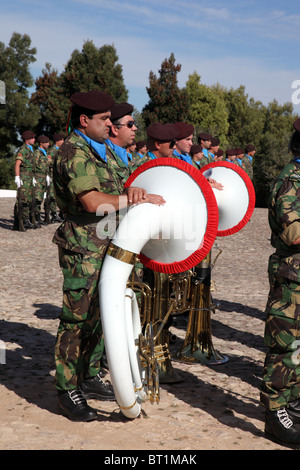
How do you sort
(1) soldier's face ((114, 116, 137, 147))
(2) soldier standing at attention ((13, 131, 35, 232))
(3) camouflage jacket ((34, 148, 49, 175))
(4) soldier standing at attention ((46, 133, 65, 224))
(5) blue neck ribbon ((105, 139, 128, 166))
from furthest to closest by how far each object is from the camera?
(4) soldier standing at attention ((46, 133, 65, 224)) < (3) camouflage jacket ((34, 148, 49, 175)) < (2) soldier standing at attention ((13, 131, 35, 232)) < (1) soldier's face ((114, 116, 137, 147)) < (5) blue neck ribbon ((105, 139, 128, 166))

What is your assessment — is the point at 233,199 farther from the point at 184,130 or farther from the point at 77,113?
the point at 77,113

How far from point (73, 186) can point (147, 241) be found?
573 millimetres

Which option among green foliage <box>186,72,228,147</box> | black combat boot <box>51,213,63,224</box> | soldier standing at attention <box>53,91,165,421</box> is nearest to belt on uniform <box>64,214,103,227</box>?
soldier standing at attention <box>53,91,165,421</box>

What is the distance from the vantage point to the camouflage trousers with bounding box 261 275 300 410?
382 centimetres

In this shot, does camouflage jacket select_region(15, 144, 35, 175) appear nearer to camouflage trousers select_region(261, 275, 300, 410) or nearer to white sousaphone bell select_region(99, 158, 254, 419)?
white sousaphone bell select_region(99, 158, 254, 419)

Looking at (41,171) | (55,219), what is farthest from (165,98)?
(41,171)

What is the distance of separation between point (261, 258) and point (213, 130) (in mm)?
37570

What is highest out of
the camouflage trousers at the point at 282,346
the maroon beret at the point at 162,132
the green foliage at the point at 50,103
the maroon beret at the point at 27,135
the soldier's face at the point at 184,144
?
the green foliage at the point at 50,103

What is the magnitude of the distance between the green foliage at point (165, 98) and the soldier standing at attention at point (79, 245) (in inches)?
1542

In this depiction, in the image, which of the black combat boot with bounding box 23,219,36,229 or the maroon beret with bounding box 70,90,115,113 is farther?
the black combat boot with bounding box 23,219,36,229

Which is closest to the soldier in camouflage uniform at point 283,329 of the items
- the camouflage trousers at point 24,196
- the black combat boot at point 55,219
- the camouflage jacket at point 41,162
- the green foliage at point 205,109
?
the camouflage trousers at point 24,196

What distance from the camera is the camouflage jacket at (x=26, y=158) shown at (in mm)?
15545

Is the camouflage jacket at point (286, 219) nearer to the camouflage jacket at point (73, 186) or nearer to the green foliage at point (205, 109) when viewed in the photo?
the camouflage jacket at point (73, 186)
